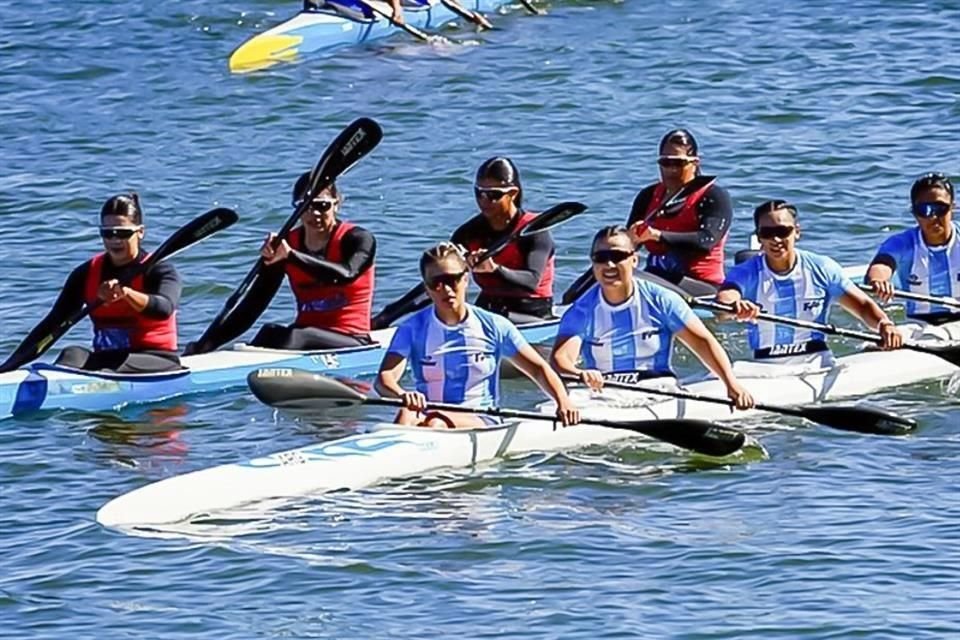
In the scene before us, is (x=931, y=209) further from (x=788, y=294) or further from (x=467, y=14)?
(x=467, y=14)

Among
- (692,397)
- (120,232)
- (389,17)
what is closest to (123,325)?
(120,232)

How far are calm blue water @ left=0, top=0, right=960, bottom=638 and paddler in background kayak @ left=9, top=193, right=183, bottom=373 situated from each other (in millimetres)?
396

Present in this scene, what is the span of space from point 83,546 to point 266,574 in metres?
1.15

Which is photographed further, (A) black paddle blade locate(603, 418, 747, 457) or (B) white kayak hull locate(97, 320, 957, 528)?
(A) black paddle blade locate(603, 418, 747, 457)

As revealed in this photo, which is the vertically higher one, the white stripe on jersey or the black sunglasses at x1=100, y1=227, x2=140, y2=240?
the black sunglasses at x1=100, y1=227, x2=140, y2=240

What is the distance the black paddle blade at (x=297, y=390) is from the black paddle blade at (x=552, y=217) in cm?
291

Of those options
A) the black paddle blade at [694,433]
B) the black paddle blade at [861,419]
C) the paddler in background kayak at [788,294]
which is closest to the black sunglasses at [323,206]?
the paddler in background kayak at [788,294]

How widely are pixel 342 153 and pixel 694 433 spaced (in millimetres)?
3387

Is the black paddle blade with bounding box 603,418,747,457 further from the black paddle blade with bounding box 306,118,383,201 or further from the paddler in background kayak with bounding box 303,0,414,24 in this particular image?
the paddler in background kayak with bounding box 303,0,414,24

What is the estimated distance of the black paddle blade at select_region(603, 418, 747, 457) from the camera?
12.9 m

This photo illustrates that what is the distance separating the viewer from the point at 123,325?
14.8 metres

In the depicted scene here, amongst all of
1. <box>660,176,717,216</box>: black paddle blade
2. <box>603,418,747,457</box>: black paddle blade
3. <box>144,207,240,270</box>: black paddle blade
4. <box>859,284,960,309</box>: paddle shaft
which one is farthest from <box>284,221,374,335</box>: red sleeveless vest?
<box>859,284,960,309</box>: paddle shaft

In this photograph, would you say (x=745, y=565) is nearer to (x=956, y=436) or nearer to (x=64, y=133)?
(x=956, y=436)

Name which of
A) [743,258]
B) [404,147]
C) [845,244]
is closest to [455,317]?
[743,258]
